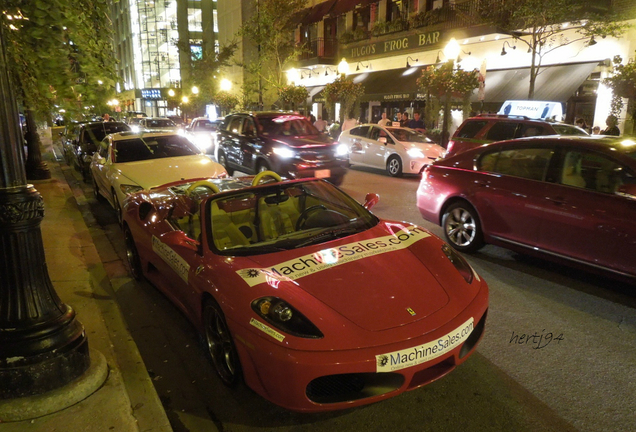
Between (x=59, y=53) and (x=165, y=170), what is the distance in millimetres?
5562

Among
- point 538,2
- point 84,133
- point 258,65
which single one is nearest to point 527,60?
point 538,2

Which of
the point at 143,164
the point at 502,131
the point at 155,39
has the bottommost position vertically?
the point at 143,164

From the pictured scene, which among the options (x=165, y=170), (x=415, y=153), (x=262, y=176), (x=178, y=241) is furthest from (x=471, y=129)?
(x=178, y=241)

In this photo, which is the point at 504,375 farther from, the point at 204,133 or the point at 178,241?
the point at 204,133

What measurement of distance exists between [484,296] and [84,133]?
485 inches

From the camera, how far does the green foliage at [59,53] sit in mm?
2602

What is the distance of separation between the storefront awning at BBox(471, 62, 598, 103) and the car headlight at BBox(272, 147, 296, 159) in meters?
11.0

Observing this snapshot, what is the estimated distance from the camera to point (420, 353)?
2.74 m

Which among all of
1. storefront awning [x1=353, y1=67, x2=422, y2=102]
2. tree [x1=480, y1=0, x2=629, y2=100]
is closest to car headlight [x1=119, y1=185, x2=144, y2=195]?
tree [x1=480, y1=0, x2=629, y2=100]

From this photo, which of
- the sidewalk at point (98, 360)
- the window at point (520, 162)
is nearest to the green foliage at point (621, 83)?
the window at point (520, 162)

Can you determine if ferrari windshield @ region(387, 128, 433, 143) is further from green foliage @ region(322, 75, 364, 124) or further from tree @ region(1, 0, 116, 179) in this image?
tree @ region(1, 0, 116, 179)

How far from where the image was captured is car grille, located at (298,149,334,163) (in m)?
10.7

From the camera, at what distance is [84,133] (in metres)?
12.7

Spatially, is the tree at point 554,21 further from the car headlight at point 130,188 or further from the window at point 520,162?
the car headlight at point 130,188
